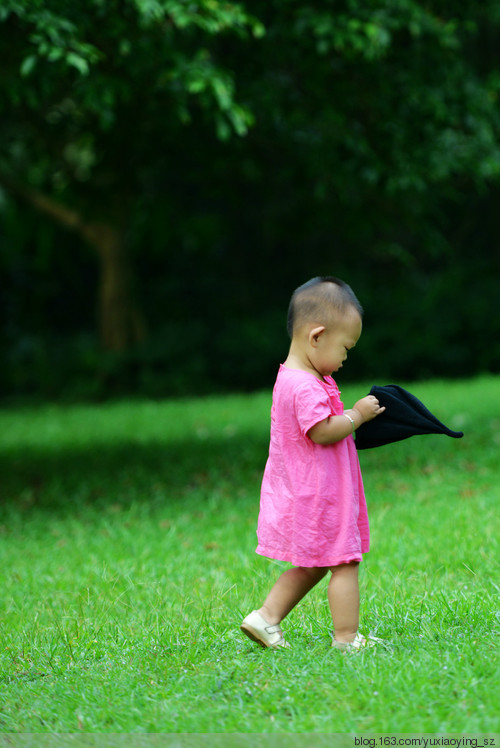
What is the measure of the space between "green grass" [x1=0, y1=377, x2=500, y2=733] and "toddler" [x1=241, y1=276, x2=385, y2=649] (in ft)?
0.51

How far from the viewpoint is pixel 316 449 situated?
3211 millimetres

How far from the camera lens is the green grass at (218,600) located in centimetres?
267

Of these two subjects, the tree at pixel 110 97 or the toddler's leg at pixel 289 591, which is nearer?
the toddler's leg at pixel 289 591

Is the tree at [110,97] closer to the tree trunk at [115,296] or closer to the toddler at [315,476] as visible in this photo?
the tree trunk at [115,296]

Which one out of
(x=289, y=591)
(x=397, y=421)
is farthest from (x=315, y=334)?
(x=289, y=591)

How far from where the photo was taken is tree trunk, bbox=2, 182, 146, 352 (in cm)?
1669

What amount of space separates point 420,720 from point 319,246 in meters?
17.4

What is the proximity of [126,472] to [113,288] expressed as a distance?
9611 millimetres

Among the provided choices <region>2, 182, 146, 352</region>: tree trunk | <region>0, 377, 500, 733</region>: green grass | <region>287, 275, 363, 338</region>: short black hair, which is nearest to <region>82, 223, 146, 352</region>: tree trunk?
<region>2, 182, 146, 352</region>: tree trunk

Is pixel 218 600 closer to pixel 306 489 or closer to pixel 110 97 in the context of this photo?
pixel 306 489

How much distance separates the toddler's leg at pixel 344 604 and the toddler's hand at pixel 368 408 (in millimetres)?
548

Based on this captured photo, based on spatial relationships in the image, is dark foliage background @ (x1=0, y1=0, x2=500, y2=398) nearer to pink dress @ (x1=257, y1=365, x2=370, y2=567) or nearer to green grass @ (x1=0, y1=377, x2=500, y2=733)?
green grass @ (x1=0, y1=377, x2=500, y2=733)

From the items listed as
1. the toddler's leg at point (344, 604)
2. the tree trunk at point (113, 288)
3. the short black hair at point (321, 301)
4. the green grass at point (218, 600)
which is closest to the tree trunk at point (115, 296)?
the tree trunk at point (113, 288)

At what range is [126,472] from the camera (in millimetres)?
8312
